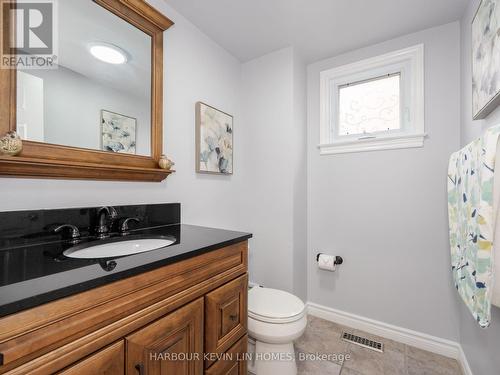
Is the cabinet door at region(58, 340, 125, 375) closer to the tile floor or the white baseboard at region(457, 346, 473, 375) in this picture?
the tile floor

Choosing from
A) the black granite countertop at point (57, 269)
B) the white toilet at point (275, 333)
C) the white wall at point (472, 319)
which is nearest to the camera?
the black granite countertop at point (57, 269)

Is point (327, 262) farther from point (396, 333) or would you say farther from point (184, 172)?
point (184, 172)

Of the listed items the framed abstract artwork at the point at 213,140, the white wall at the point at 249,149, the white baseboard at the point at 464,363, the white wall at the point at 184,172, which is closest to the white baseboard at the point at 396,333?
the white baseboard at the point at 464,363

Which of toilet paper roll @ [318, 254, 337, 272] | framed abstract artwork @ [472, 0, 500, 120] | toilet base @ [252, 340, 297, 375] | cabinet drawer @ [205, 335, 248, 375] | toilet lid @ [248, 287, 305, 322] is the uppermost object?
framed abstract artwork @ [472, 0, 500, 120]

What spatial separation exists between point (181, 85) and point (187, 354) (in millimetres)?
1583

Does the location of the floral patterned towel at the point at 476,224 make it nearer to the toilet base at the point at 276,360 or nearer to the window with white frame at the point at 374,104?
the window with white frame at the point at 374,104

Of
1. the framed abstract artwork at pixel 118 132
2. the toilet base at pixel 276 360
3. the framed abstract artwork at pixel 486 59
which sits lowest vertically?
the toilet base at pixel 276 360

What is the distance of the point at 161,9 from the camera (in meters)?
1.53

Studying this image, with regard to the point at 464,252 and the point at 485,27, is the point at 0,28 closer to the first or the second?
the point at 485,27

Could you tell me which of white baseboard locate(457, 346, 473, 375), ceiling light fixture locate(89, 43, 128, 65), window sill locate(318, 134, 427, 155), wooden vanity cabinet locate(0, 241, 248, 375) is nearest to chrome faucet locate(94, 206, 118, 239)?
wooden vanity cabinet locate(0, 241, 248, 375)

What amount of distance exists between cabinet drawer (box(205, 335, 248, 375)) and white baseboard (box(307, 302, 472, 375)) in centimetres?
112

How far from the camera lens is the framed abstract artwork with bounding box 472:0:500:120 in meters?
1.01

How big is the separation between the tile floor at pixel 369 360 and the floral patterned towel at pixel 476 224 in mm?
704

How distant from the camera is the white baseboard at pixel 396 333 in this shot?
5.33 feet
